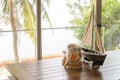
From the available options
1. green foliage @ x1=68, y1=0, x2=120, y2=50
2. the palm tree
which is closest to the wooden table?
the palm tree

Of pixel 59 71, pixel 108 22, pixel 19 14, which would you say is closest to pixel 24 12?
pixel 19 14

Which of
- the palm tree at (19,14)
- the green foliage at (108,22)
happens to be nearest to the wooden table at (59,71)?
the palm tree at (19,14)

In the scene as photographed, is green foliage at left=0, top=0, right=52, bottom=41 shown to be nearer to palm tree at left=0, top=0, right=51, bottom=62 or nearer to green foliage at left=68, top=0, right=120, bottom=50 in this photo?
palm tree at left=0, top=0, right=51, bottom=62

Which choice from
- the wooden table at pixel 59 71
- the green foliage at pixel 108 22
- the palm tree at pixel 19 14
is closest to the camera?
the wooden table at pixel 59 71

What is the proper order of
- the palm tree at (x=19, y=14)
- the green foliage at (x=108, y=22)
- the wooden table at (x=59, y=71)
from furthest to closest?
the green foliage at (x=108, y=22) → the palm tree at (x=19, y=14) → the wooden table at (x=59, y=71)

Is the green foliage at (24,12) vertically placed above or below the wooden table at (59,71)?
above

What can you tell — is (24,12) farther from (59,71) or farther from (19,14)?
(59,71)

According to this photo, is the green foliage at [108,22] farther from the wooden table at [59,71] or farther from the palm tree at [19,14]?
the wooden table at [59,71]

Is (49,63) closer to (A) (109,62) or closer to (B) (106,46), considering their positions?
(A) (109,62)

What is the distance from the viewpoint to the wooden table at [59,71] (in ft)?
6.07

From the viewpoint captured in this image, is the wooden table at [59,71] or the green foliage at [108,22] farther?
the green foliage at [108,22]

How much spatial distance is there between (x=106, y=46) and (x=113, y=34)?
323 mm

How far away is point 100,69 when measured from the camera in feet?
6.88

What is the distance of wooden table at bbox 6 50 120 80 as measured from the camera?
6.07ft
